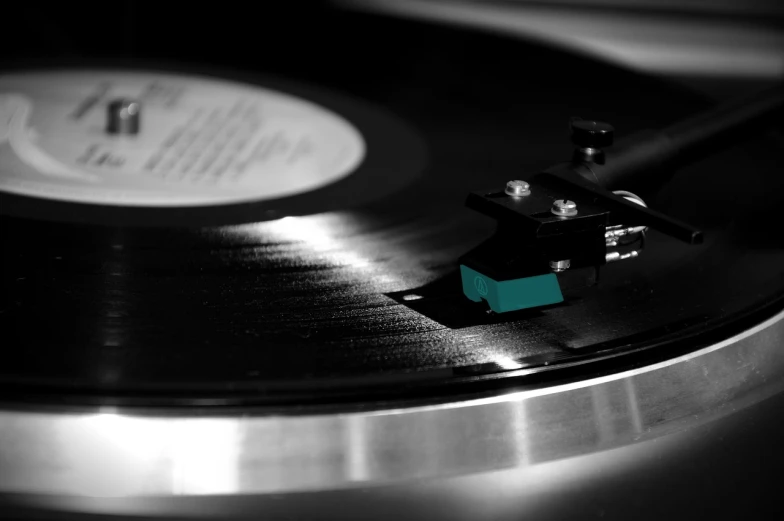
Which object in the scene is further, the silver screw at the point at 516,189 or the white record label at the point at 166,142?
the white record label at the point at 166,142

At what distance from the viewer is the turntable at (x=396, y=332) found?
15.8 inches

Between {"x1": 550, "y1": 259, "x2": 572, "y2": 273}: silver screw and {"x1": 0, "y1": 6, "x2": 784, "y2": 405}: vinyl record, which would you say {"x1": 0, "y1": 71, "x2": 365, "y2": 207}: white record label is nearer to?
{"x1": 0, "y1": 6, "x2": 784, "y2": 405}: vinyl record

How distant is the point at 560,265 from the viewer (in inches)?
19.6

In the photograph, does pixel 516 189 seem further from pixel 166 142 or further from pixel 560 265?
pixel 166 142

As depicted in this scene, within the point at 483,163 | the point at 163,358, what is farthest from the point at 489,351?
the point at 483,163

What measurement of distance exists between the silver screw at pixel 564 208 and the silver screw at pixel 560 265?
0.08 ft

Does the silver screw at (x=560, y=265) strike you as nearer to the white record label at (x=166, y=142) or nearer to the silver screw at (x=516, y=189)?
the silver screw at (x=516, y=189)

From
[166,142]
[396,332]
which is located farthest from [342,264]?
[166,142]

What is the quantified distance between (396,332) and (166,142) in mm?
413

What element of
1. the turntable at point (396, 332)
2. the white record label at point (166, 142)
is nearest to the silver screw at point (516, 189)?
the turntable at point (396, 332)

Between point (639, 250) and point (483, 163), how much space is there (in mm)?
230

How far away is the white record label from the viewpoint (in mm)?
715

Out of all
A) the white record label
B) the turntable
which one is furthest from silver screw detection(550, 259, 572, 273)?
the white record label

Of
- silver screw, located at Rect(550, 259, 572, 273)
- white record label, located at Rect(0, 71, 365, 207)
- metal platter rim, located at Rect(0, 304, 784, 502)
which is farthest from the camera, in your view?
white record label, located at Rect(0, 71, 365, 207)
